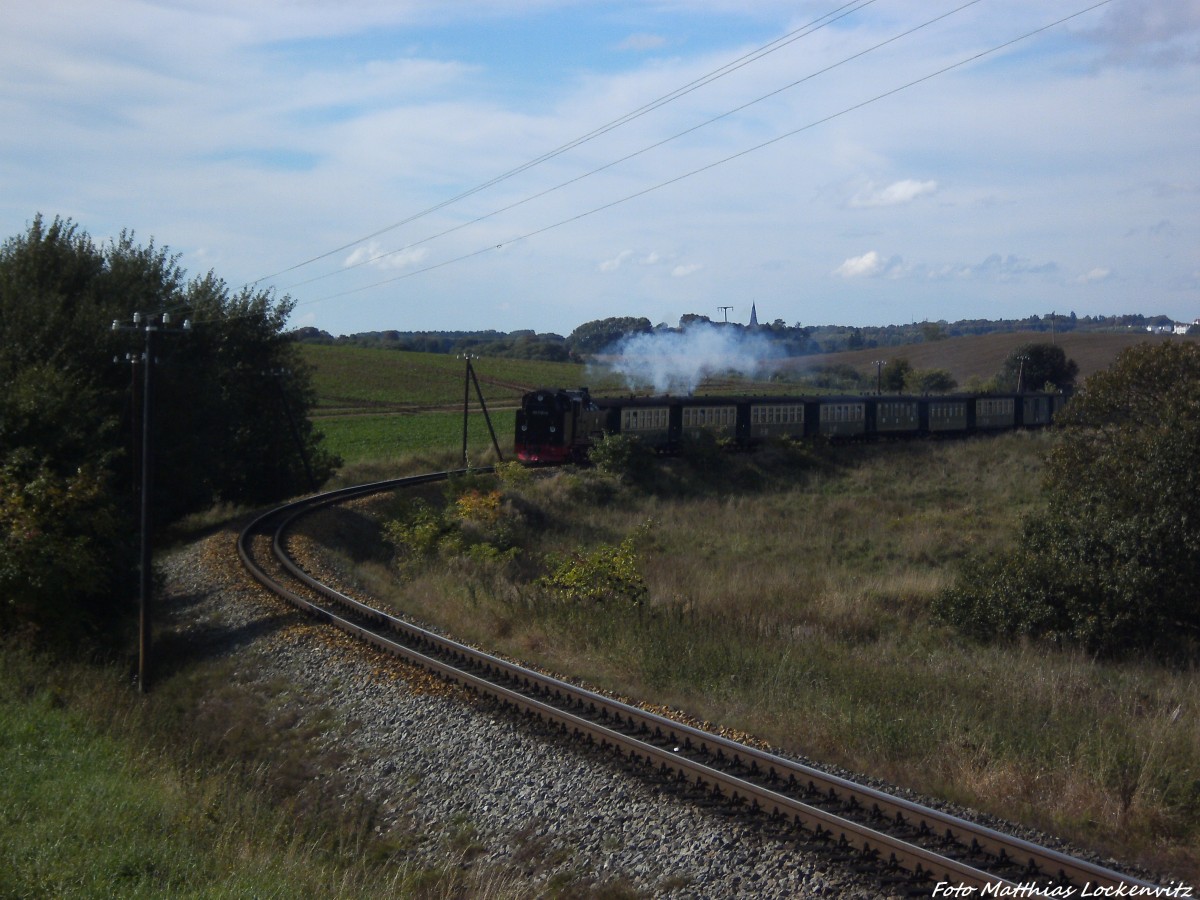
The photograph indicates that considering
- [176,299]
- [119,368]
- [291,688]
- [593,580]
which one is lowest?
[291,688]

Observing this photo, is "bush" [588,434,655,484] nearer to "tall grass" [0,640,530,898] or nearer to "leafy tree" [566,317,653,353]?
"leafy tree" [566,317,653,353]

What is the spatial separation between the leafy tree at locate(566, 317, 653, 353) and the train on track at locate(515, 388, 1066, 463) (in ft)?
32.2

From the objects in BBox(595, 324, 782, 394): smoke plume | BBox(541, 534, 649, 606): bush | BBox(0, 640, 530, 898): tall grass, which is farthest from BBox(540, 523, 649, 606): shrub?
BBox(595, 324, 782, 394): smoke plume

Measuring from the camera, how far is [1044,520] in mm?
19734

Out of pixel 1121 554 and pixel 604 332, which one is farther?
pixel 604 332

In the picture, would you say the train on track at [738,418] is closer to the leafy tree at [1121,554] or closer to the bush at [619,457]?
the bush at [619,457]

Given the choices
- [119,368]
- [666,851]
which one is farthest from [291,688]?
[119,368]

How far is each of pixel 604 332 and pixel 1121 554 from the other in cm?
5454

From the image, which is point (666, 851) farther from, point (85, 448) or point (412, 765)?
point (85, 448)

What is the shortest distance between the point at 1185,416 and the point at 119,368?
78.1 ft

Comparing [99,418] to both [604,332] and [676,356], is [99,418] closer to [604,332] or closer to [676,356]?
[676,356]

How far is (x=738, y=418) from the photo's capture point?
43.1 metres

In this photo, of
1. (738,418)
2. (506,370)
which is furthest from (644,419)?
(506,370)

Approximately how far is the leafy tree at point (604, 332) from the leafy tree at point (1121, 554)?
105 ft
